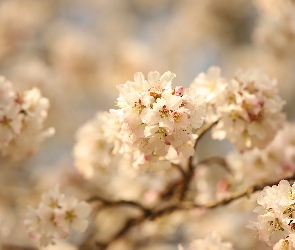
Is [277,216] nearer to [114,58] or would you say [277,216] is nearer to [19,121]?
[19,121]

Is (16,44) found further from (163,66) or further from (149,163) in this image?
(149,163)

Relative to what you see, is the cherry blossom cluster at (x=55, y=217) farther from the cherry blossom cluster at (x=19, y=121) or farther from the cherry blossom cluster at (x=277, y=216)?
the cherry blossom cluster at (x=277, y=216)

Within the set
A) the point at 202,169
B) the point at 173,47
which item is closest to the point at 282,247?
the point at 202,169

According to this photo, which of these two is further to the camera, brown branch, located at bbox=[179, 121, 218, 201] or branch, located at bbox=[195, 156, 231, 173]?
branch, located at bbox=[195, 156, 231, 173]

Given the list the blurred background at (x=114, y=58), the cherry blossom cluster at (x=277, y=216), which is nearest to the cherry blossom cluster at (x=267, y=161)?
the blurred background at (x=114, y=58)

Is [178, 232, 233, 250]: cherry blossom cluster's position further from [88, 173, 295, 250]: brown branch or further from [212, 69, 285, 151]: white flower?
[212, 69, 285, 151]: white flower

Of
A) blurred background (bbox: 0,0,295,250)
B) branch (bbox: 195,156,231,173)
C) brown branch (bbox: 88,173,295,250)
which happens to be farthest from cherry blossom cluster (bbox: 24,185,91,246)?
branch (bbox: 195,156,231,173)
